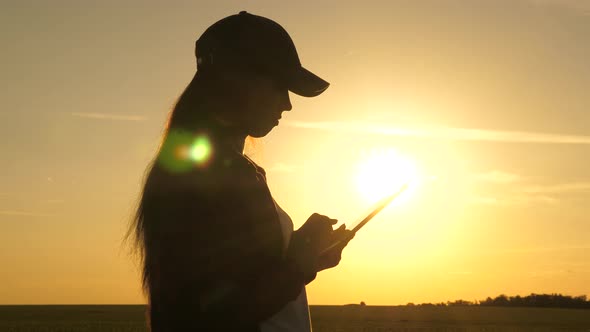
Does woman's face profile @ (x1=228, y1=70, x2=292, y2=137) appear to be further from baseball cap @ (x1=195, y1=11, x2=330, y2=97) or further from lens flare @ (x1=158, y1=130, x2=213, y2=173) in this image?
lens flare @ (x1=158, y1=130, x2=213, y2=173)

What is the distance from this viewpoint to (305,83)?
3.42 meters

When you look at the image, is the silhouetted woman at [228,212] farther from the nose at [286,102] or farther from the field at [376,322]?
the field at [376,322]

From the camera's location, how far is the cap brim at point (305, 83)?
340cm

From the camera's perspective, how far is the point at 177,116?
11.2 feet

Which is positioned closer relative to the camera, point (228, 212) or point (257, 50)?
point (228, 212)

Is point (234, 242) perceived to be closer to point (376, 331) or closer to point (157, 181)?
point (157, 181)

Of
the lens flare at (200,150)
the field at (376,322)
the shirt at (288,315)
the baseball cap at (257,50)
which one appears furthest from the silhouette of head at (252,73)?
the field at (376,322)

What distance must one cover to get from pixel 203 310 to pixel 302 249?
0.39 meters

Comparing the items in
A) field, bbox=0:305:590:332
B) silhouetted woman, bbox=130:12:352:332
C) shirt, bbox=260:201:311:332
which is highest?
field, bbox=0:305:590:332

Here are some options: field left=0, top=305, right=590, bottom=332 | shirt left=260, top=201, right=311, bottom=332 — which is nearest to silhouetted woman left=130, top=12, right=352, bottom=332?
shirt left=260, top=201, right=311, bottom=332

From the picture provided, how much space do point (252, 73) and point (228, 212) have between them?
23.8 inches

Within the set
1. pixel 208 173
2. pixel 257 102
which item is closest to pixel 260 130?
pixel 257 102

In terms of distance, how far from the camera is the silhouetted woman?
296cm

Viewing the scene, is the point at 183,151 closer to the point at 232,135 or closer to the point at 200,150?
the point at 200,150
